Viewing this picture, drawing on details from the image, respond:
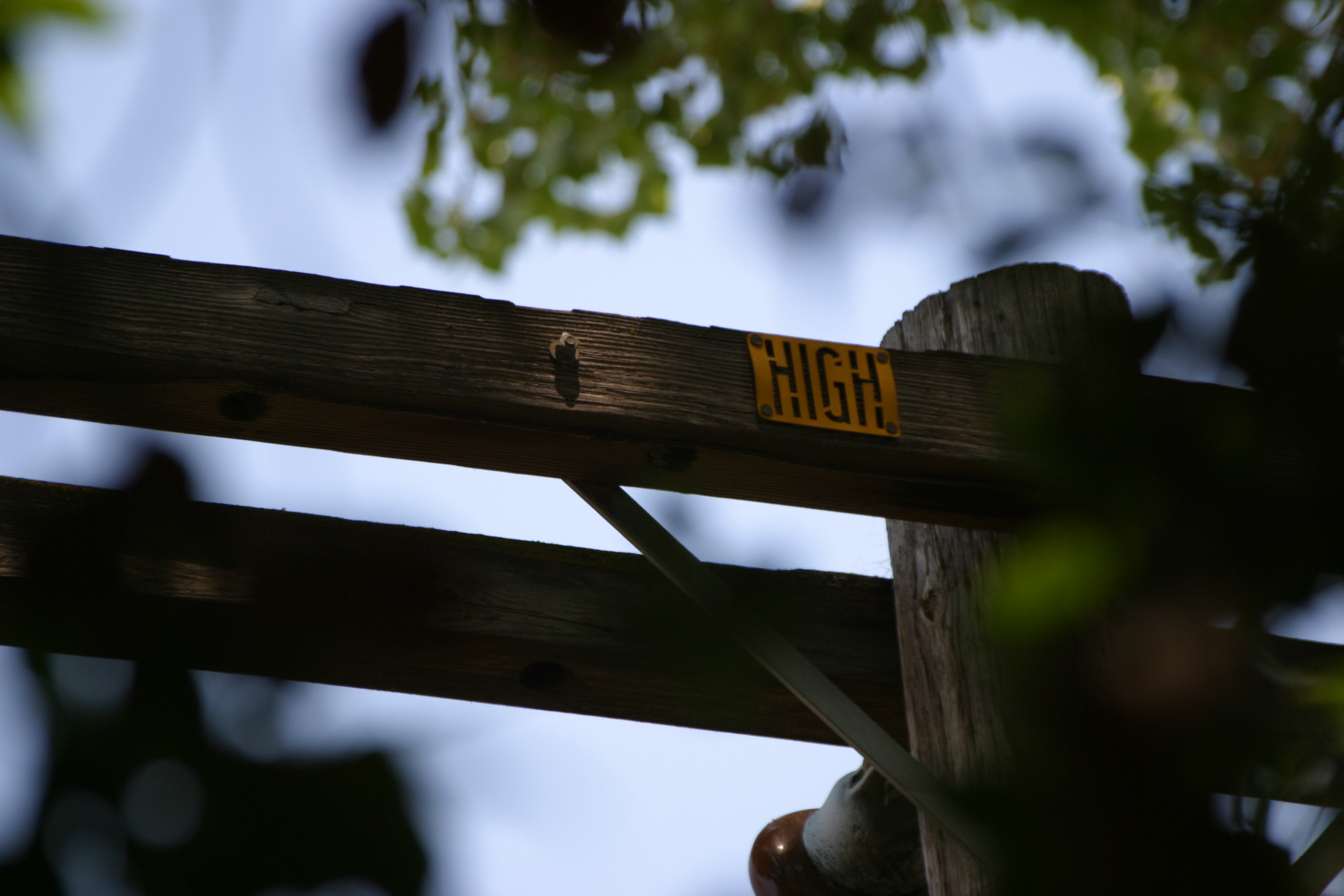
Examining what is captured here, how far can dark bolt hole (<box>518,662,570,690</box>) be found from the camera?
1577 mm

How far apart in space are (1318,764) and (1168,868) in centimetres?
12

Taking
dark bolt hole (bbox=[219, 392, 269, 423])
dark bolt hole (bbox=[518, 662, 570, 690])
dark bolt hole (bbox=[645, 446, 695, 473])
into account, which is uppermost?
dark bolt hole (bbox=[219, 392, 269, 423])

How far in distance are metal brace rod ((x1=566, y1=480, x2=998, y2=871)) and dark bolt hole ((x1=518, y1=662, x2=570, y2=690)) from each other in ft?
1.02

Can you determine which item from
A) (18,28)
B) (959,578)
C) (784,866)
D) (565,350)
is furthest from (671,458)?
(18,28)

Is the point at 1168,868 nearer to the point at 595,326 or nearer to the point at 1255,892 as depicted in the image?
the point at 1255,892

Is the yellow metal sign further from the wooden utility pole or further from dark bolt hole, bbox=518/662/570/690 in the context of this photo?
dark bolt hole, bbox=518/662/570/690

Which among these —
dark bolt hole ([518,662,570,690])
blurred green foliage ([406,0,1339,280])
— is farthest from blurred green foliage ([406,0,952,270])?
dark bolt hole ([518,662,570,690])

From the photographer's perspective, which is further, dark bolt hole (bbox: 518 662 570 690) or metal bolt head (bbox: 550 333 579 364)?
dark bolt hole (bbox: 518 662 570 690)

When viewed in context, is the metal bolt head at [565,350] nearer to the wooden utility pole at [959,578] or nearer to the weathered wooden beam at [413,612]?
the weathered wooden beam at [413,612]

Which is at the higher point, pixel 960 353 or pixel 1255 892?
pixel 960 353

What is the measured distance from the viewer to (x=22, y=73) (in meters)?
0.47

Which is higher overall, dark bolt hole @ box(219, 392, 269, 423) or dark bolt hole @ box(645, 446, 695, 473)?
dark bolt hole @ box(219, 392, 269, 423)

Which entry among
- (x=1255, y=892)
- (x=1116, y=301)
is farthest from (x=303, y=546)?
(x=1255, y=892)

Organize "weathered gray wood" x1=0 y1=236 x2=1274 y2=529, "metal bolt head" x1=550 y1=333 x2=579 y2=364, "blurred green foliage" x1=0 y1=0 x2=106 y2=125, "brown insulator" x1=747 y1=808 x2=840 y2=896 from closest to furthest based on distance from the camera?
"blurred green foliage" x1=0 y1=0 x2=106 y2=125
"weathered gray wood" x1=0 y1=236 x2=1274 y2=529
"metal bolt head" x1=550 y1=333 x2=579 y2=364
"brown insulator" x1=747 y1=808 x2=840 y2=896
